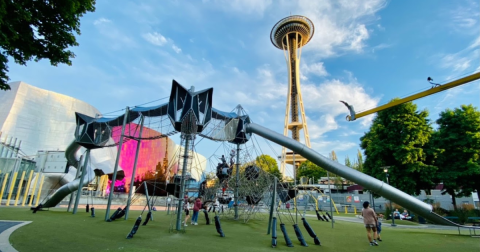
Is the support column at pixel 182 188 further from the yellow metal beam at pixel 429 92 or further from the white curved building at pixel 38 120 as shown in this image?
the white curved building at pixel 38 120

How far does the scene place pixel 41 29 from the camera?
30.0 ft

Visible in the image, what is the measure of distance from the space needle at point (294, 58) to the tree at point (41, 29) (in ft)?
239

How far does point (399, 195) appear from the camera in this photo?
12477 mm

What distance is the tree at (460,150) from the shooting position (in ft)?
82.2

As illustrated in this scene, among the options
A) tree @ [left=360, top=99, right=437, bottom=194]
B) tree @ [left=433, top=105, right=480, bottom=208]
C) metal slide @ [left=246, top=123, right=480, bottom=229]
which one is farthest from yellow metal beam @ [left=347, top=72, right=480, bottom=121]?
metal slide @ [left=246, top=123, right=480, bottom=229]

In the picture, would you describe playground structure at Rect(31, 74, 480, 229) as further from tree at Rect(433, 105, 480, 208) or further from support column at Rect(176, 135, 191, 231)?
tree at Rect(433, 105, 480, 208)

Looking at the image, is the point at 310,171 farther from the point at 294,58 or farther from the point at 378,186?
the point at 378,186

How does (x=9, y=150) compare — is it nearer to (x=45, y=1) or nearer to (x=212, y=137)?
(x=212, y=137)

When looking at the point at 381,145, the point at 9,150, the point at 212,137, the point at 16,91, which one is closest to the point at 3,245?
the point at 212,137

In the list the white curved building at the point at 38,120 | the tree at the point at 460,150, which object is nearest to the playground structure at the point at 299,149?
the tree at the point at 460,150

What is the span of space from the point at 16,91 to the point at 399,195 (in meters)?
82.6

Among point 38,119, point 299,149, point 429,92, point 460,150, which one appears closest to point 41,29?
point 299,149

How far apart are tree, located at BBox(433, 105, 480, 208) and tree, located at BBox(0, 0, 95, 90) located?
33662mm

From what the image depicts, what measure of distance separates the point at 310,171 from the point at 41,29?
84.0 meters
